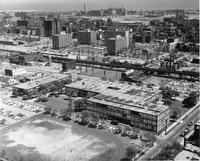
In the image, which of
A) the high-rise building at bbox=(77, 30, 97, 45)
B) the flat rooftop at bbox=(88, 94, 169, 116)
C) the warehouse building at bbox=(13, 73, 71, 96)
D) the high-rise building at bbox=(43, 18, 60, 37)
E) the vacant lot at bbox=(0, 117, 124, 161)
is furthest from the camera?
the high-rise building at bbox=(43, 18, 60, 37)

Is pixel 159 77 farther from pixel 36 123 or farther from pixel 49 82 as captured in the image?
pixel 36 123

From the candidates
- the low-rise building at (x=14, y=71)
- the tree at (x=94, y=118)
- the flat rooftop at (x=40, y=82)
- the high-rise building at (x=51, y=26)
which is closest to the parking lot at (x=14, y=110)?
the flat rooftop at (x=40, y=82)

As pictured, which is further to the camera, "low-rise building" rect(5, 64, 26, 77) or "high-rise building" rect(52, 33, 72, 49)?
"high-rise building" rect(52, 33, 72, 49)

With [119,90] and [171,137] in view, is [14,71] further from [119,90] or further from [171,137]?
[171,137]

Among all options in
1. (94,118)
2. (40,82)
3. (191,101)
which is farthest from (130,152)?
(40,82)

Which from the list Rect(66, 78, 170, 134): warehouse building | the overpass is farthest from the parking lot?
the overpass

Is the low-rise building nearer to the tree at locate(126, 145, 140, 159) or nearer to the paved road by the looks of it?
the paved road
